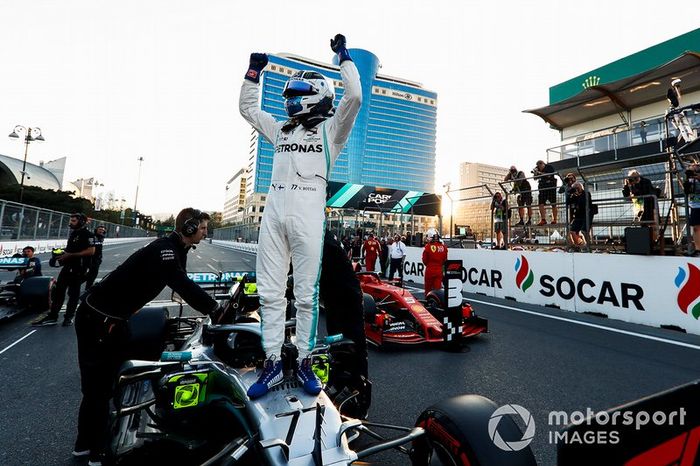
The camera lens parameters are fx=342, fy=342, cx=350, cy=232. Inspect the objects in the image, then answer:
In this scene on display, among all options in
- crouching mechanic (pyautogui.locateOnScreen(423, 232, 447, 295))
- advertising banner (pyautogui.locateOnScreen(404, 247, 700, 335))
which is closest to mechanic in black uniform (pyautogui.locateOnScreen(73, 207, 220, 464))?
crouching mechanic (pyautogui.locateOnScreen(423, 232, 447, 295))

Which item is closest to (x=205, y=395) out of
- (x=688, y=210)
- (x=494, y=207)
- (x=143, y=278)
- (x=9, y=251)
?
(x=143, y=278)

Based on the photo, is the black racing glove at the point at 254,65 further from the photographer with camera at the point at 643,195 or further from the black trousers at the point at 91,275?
the photographer with camera at the point at 643,195

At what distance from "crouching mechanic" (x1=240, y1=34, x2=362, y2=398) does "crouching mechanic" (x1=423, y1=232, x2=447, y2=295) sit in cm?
572

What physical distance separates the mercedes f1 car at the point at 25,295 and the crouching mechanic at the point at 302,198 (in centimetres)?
535

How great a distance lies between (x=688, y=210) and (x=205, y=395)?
8286 mm

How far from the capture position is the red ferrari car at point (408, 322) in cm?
428

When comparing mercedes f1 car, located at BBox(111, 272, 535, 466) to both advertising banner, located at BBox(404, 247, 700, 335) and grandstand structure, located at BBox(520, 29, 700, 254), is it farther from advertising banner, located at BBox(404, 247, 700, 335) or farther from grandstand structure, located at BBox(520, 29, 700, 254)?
grandstand structure, located at BBox(520, 29, 700, 254)

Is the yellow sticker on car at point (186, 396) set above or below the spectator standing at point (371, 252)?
below

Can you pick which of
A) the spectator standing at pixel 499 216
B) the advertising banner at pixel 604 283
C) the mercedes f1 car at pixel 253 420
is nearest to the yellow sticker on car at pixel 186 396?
the mercedes f1 car at pixel 253 420

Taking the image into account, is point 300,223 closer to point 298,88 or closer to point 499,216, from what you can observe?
point 298,88

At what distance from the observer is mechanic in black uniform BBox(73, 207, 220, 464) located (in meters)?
2.19

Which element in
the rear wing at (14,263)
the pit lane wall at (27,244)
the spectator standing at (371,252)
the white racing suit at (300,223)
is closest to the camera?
the white racing suit at (300,223)

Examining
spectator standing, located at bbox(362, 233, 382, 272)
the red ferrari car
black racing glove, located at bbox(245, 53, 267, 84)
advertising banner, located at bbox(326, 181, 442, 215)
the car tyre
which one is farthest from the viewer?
advertising banner, located at bbox(326, 181, 442, 215)

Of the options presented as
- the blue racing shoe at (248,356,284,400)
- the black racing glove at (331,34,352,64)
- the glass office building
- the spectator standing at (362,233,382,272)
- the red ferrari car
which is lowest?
the red ferrari car
